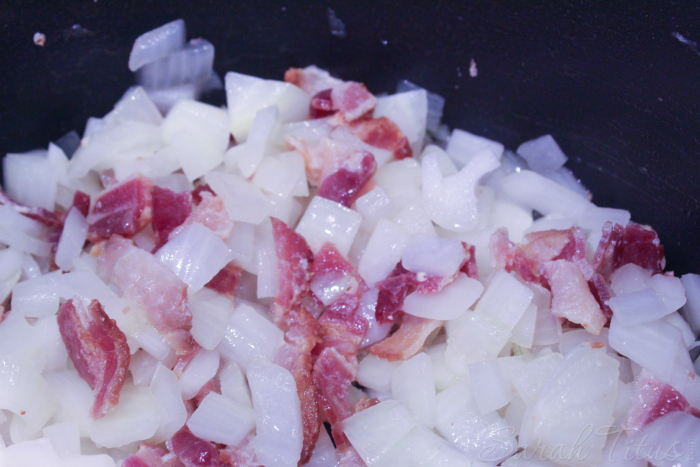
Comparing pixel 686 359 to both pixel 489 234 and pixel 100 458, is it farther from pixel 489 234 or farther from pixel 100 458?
pixel 100 458

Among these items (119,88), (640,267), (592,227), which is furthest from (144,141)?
(640,267)

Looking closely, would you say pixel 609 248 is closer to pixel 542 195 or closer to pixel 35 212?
pixel 542 195


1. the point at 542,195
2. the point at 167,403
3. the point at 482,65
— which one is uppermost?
the point at 482,65

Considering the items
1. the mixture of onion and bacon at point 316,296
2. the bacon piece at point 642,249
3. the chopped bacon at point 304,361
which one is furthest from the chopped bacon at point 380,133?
the bacon piece at point 642,249

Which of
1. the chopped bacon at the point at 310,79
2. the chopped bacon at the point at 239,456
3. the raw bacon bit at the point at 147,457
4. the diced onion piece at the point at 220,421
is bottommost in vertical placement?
the chopped bacon at the point at 239,456

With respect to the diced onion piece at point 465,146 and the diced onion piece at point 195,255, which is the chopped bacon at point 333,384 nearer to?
the diced onion piece at point 195,255

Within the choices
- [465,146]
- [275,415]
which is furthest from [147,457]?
[465,146]

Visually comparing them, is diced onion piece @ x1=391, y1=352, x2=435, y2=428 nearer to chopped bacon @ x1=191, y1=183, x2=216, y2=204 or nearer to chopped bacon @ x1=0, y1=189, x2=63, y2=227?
chopped bacon @ x1=191, y1=183, x2=216, y2=204

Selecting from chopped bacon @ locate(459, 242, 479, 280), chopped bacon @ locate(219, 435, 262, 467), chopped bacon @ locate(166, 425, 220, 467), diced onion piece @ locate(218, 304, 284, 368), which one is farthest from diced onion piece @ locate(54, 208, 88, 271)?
chopped bacon @ locate(459, 242, 479, 280)
